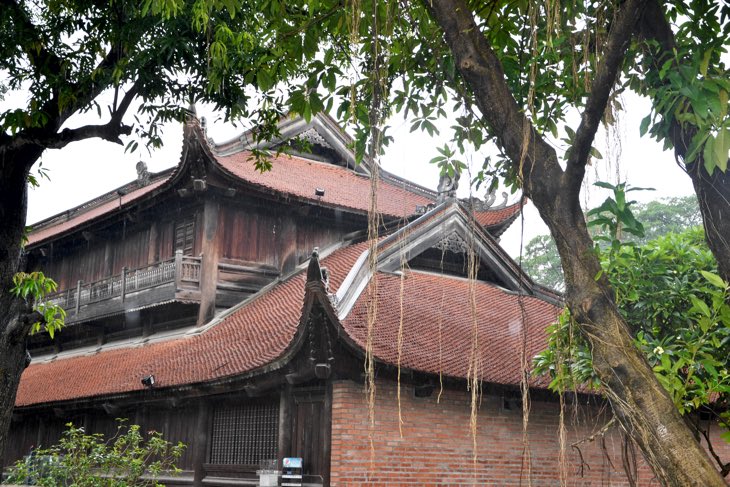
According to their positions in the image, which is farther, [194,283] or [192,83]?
[194,283]

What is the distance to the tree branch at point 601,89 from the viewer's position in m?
3.95

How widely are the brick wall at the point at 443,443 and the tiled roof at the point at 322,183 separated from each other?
15.1 feet

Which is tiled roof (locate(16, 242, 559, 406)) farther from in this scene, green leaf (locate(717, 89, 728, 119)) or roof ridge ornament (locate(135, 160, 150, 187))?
roof ridge ornament (locate(135, 160, 150, 187))

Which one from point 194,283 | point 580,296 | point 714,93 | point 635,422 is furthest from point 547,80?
point 194,283

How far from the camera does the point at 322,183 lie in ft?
52.1

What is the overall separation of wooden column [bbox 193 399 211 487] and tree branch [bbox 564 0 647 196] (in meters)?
8.67

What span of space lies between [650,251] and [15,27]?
668 centimetres

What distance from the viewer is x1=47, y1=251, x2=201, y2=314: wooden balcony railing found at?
13344mm

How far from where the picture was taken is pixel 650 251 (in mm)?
6031

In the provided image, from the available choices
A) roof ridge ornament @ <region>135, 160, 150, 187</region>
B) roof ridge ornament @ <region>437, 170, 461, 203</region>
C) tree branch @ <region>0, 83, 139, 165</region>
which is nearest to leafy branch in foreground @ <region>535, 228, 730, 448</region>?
tree branch @ <region>0, 83, 139, 165</region>

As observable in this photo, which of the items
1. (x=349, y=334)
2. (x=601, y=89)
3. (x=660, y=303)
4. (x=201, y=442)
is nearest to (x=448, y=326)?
(x=349, y=334)

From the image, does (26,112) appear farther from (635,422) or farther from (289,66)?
(635,422)

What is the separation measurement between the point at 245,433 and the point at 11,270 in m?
4.57

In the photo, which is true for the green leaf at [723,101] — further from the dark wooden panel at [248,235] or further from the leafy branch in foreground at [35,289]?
the dark wooden panel at [248,235]
